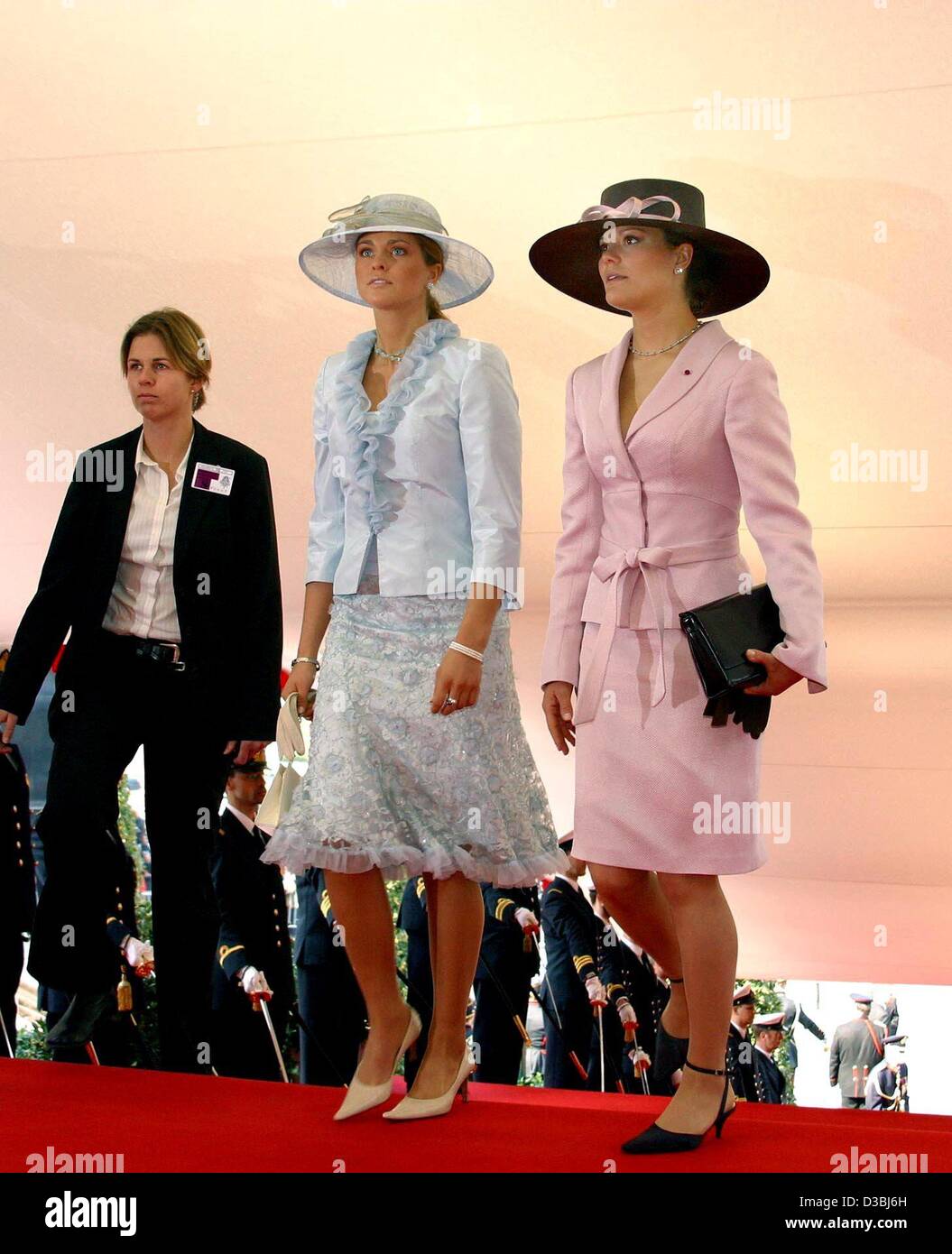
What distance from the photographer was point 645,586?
258cm

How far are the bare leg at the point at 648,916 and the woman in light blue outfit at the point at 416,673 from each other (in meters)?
0.15

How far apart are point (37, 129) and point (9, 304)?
1.11m

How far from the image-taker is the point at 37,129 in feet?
16.7

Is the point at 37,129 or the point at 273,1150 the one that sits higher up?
the point at 37,129

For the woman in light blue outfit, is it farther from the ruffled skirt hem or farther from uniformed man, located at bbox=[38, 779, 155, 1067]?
uniformed man, located at bbox=[38, 779, 155, 1067]

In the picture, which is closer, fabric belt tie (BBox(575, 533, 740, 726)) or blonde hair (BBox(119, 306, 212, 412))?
fabric belt tie (BBox(575, 533, 740, 726))

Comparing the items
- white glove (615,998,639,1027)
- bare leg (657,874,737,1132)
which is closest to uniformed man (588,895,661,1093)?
white glove (615,998,639,1027)

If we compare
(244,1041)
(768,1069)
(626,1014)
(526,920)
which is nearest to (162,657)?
(244,1041)

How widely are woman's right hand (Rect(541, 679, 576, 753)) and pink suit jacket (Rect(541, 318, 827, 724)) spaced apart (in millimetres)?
22

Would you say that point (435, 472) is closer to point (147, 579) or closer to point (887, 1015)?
point (147, 579)

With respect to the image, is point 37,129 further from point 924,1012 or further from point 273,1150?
point 924,1012

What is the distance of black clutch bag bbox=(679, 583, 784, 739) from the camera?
2422mm
